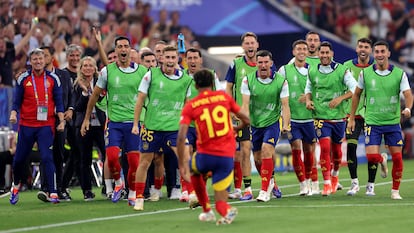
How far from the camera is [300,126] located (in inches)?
751

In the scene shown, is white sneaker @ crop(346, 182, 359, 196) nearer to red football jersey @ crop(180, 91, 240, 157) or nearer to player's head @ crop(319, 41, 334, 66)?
player's head @ crop(319, 41, 334, 66)

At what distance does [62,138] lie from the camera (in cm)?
1925

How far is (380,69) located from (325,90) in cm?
156

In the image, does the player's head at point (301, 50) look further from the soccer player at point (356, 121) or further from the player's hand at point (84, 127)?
the player's hand at point (84, 127)

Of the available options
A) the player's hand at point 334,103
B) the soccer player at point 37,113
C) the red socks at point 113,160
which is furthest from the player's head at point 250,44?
the soccer player at point 37,113

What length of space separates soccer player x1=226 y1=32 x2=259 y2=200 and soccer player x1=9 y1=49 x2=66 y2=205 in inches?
114

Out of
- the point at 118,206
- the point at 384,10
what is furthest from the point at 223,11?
the point at 118,206

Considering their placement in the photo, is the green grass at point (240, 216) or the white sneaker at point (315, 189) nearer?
the green grass at point (240, 216)

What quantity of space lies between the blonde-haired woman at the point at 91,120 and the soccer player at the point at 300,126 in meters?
3.23

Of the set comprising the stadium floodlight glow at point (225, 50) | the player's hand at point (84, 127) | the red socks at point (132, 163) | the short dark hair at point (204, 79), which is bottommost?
the red socks at point (132, 163)

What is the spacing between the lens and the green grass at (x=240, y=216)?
13641mm

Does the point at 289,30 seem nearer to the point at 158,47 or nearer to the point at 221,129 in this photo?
the point at 158,47

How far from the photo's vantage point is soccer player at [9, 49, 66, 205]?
1814 cm

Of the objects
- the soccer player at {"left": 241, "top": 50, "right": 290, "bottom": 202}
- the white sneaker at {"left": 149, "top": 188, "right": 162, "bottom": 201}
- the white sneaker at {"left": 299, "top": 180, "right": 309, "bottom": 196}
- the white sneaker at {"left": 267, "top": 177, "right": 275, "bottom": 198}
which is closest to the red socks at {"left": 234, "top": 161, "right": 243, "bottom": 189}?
the white sneaker at {"left": 267, "top": 177, "right": 275, "bottom": 198}
